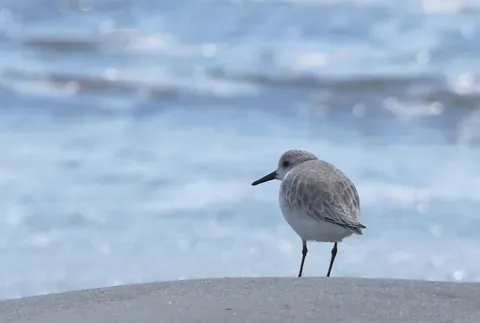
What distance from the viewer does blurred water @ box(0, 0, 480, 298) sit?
575 cm

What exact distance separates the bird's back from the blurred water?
2.18 ft

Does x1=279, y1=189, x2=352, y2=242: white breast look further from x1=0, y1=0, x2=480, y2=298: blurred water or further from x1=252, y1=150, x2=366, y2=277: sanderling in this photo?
x1=0, y1=0, x2=480, y2=298: blurred water

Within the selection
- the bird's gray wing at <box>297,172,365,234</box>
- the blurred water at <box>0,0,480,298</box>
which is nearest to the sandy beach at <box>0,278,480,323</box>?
the bird's gray wing at <box>297,172,365,234</box>

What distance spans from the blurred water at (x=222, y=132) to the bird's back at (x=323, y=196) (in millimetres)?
665

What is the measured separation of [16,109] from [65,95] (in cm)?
66

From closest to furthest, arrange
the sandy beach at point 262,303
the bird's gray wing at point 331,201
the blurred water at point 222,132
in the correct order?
the sandy beach at point 262,303 < the bird's gray wing at point 331,201 < the blurred water at point 222,132

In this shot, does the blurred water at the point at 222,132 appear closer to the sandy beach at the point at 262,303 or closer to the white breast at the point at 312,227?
the white breast at the point at 312,227

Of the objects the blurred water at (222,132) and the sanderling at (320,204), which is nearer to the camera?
the sanderling at (320,204)

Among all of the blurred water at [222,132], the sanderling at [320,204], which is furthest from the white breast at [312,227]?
the blurred water at [222,132]

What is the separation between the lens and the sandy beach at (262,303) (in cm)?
351

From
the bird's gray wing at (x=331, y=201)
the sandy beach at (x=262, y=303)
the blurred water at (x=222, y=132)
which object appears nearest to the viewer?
the sandy beach at (x=262, y=303)

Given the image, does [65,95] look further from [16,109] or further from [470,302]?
[470,302]

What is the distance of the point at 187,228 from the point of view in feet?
19.9

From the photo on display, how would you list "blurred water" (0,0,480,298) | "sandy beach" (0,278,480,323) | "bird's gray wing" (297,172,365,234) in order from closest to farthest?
"sandy beach" (0,278,480,323) < "bird's gray wing" (297,172,365,234) < "blurred water" (0,0,480,298)
